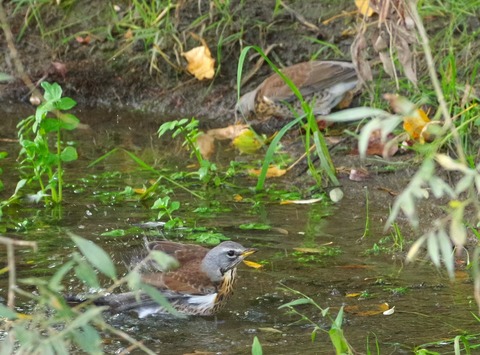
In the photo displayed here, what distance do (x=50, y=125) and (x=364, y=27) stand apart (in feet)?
9.78

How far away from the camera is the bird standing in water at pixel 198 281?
239 inches

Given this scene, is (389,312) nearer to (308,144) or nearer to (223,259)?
(223,259)

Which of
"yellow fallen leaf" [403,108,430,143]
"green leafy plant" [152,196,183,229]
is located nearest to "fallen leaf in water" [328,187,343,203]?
"yellow fallen leaf" [403,108,430,143]

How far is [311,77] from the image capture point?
33.0 ft

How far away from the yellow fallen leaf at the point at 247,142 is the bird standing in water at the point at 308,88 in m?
0.30

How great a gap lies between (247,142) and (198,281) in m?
3.51

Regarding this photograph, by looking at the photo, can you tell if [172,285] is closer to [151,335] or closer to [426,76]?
[151,335]

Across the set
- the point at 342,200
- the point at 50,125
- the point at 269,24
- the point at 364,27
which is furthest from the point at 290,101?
the point at 364,27

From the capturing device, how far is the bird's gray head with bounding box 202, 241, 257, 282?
620cm

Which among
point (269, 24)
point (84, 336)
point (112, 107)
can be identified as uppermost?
point (84, 336)

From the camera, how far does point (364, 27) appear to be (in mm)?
5316

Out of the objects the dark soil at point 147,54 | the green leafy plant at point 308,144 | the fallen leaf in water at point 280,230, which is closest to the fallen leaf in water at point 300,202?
the green leafy plant at point 308,144

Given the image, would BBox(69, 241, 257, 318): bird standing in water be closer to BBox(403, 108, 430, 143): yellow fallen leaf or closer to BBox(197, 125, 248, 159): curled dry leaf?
BBox(403, 108, 430, 143): yellow fallen leaf

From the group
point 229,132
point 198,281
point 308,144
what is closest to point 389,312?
point 198,281
